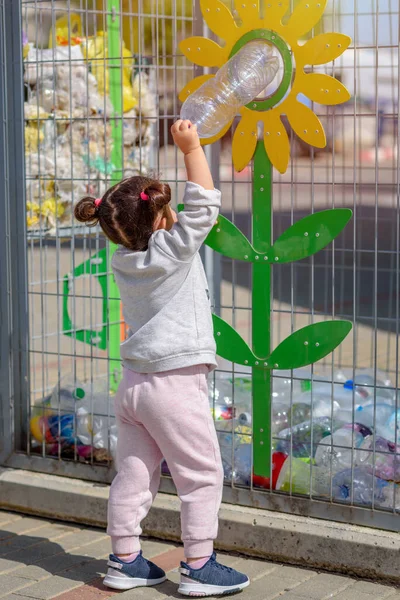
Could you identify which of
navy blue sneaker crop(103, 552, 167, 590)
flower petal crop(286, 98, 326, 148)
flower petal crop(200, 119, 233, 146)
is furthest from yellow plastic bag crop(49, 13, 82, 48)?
navy blue sneaker crop(103, 552, 167, 590)

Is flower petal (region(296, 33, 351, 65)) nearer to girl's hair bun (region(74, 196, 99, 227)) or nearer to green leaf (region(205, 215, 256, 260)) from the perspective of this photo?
green leaf (region(205, 215, 256, 260))

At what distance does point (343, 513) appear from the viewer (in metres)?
3.44

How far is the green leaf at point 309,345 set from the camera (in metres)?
3.41

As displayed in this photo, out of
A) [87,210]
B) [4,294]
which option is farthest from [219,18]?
[4,294]

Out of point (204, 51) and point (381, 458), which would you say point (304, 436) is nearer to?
point (381, 458)

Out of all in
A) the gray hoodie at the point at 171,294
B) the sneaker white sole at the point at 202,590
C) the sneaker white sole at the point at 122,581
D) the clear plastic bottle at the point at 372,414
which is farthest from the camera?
the clear plastic bottle at the point at 372,414

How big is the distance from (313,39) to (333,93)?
0.67 ft

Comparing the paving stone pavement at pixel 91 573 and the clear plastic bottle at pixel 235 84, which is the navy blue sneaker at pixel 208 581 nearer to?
the paving stone pavement at pixel 91 573

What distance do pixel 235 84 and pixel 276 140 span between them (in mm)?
255

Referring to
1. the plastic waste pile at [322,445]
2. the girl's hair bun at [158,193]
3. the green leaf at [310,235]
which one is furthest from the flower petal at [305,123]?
the plastic waste pile at [322,445]

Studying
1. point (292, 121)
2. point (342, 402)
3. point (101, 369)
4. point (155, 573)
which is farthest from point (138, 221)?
point (101, 369)

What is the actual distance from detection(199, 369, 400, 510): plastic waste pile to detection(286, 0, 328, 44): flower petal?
1.25 metres

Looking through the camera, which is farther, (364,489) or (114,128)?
(114,128)

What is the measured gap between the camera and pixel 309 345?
3475mm
